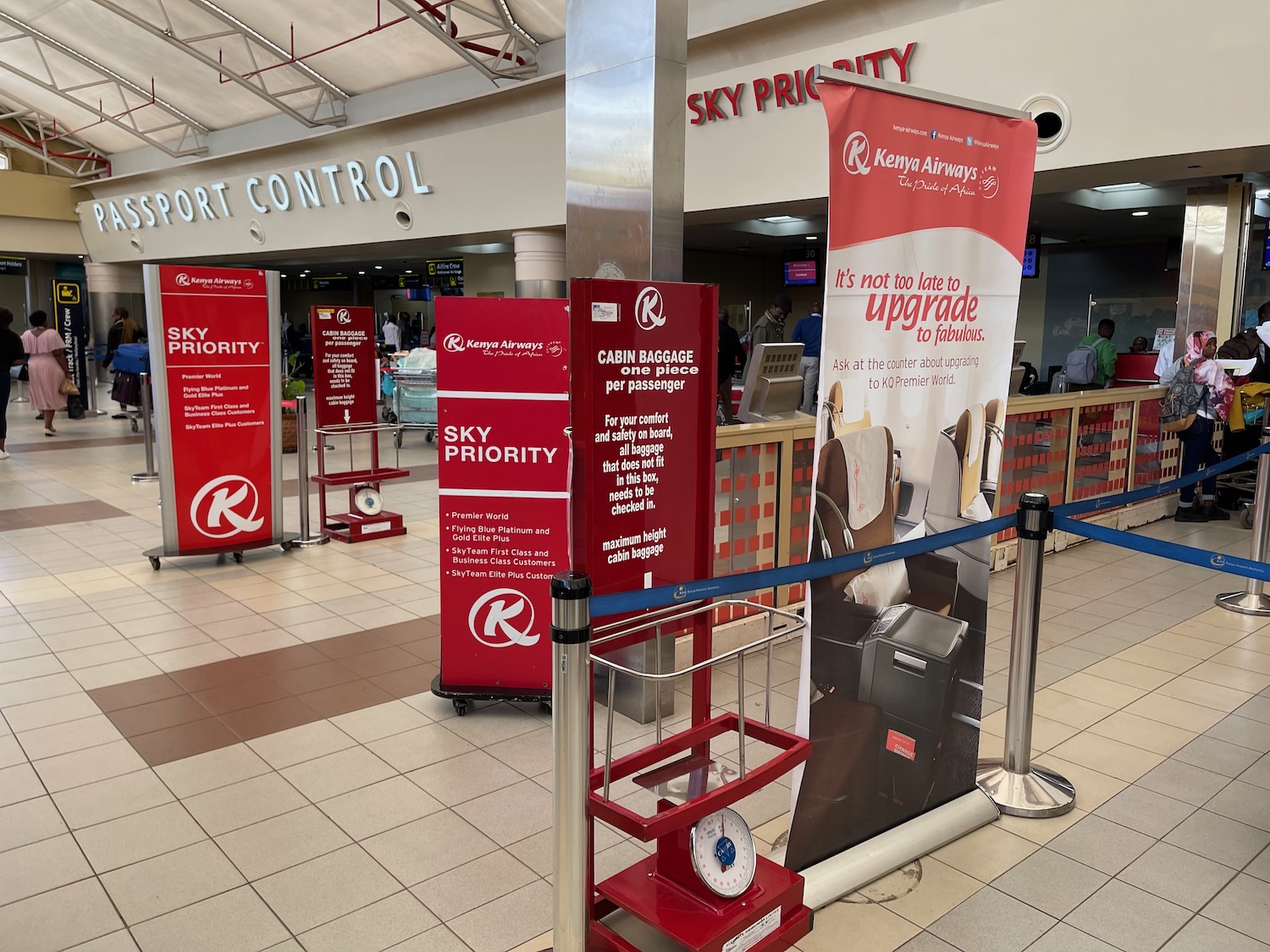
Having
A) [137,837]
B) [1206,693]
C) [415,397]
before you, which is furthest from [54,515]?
[1206,693]

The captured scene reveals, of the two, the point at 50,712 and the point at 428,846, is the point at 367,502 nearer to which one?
the point at 50,712

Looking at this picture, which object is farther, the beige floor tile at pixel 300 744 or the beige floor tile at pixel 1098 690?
the beige floor tile at pixel 1098 690

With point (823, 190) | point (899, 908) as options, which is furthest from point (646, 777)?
point (823, 190)

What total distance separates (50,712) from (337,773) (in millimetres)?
1455

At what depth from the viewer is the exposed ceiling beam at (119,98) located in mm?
14648

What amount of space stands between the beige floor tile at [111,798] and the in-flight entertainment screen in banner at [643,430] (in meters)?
1.98

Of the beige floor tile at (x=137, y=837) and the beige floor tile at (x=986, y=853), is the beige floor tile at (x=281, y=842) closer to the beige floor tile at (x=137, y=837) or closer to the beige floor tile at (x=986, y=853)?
the beige floor tile at (x=137, y=837)

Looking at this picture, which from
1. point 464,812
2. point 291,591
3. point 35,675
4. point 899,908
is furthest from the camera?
point 291,591

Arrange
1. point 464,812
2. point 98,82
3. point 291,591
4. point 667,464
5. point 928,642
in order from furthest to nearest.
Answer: point 98,82 → point 291,591 → point 464,812 → point 928,642 → point 667,464

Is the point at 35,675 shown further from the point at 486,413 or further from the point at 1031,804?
the point at 1031,804

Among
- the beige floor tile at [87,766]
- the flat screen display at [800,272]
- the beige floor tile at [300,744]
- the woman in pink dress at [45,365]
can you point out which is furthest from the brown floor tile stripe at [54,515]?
the flat screen display at [800,272]

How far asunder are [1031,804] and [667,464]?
1.85 meters

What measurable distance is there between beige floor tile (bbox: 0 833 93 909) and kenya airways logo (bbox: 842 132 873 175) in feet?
9.63

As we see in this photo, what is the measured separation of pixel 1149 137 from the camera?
6418mm
